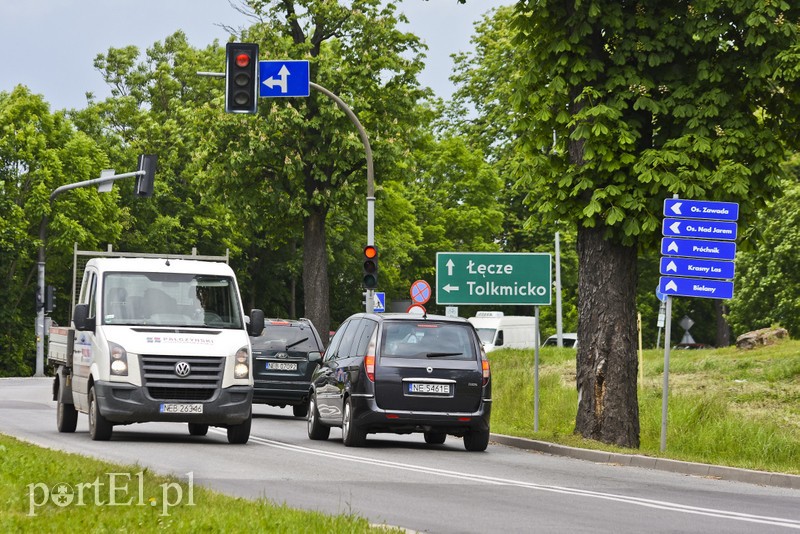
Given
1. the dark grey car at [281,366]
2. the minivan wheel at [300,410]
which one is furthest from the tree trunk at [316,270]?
the dark grey car at [281,366]

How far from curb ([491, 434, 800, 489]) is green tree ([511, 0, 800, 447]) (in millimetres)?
1008

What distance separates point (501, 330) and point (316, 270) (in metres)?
17.6

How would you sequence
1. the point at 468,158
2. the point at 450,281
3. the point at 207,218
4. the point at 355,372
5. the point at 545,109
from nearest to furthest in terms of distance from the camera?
the point at 355,372
the point at 545,109
the point at 450,281
the point at 207,218
the point at 468,158

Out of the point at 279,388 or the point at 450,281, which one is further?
the point at 279,388

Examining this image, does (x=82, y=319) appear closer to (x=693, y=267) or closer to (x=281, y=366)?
(x=281, y=366)

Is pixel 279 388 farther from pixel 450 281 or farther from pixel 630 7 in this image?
pixel 630 7

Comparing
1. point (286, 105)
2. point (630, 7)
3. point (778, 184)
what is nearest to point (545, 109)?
point (630, 7)

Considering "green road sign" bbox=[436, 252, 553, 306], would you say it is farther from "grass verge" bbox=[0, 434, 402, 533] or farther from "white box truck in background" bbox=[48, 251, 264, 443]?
"grass verge" bbox=[0, 434, 402, 533]

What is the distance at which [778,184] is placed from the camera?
66.3ft

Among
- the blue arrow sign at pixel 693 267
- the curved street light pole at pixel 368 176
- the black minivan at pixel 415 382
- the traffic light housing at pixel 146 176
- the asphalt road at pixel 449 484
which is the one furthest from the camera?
the traffic light housing at pixel 146 176

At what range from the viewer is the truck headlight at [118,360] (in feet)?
59.8

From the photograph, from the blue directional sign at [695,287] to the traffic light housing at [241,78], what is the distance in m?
8.48

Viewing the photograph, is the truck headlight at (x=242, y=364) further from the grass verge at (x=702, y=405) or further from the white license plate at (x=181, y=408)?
the grass verge at (x=702, y=405)

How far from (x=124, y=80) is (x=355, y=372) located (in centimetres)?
5777
